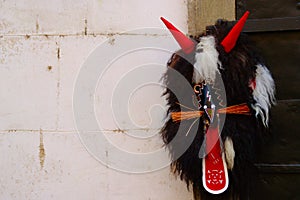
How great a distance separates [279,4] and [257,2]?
0.11 meters

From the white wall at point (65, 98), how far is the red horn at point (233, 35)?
44 centimetres

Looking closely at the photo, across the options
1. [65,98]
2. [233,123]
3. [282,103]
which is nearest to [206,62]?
[233,123]

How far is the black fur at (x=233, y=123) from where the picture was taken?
1.66 meters

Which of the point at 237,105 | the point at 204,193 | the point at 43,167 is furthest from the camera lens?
the point at 43,167

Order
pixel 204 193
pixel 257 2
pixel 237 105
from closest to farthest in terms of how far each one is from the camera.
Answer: pixel 237 105 → pixel 204 193 → pixel 257 2

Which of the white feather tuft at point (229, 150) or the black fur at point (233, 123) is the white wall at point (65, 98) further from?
the white feather tuft at point (229, 150)

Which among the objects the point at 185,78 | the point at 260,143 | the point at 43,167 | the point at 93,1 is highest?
the point at 93,1

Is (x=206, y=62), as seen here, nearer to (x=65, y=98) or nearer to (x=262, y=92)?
(x=262, y=92)

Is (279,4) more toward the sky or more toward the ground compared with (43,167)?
more toward the sky

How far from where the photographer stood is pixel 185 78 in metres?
1.71

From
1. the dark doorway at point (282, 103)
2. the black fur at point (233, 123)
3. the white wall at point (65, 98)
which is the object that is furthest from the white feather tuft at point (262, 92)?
the white wall at point (65, 98)

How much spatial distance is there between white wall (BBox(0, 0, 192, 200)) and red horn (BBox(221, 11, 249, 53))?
439 millimetres

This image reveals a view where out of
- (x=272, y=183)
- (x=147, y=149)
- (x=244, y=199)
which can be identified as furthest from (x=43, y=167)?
(x=272, y=183)

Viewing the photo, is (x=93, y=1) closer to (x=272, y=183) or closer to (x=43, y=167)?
(x=43, y=167)
